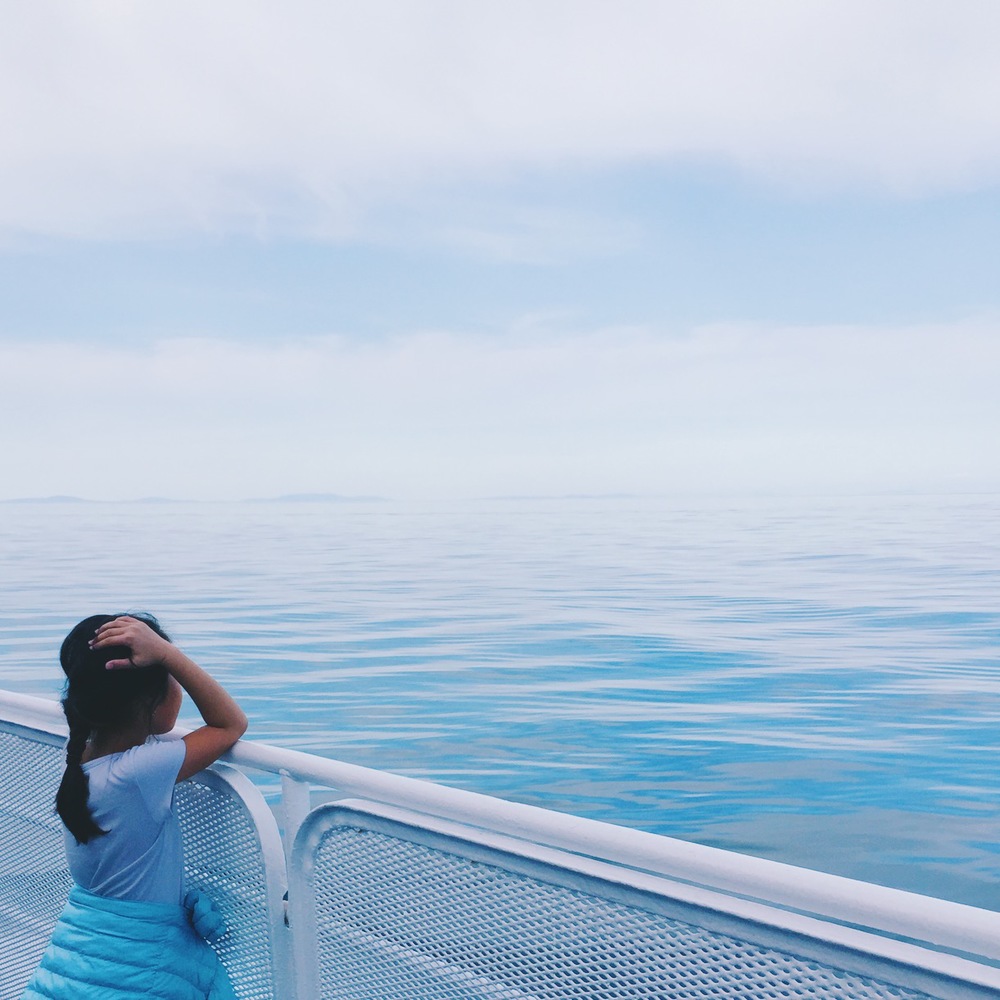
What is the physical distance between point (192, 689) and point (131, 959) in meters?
0.48

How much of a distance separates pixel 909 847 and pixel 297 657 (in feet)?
26.2

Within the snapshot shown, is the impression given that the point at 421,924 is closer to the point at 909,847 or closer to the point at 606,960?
the point at 606,960

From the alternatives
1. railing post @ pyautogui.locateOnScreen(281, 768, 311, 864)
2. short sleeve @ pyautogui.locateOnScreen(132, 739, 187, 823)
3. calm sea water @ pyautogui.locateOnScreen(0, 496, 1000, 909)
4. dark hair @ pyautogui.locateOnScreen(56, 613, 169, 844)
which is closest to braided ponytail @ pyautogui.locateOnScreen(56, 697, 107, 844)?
dark hair @ pyautogui.locateOnScreen(56, 613, 169, 844)

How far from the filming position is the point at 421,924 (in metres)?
1.50

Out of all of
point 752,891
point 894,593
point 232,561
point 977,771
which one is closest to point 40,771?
point 752,891

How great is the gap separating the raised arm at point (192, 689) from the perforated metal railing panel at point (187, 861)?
40 mm

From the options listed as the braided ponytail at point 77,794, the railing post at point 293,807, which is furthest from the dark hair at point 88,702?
the railing post at point 293,807

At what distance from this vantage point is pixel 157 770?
1865 millimetres

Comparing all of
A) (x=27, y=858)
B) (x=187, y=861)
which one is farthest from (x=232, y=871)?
(x=27, y=858)

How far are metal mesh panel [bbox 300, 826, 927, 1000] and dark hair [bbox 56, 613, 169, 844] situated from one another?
533 millimetres

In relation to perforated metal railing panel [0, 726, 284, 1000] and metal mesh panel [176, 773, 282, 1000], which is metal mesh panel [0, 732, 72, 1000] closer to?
perforated metal railing panel [0, 726, 284, 1000]

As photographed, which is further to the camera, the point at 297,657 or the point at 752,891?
the point at 297,657

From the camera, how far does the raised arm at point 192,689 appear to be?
1.88m

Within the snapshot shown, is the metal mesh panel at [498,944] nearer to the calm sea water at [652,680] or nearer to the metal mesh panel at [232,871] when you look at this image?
the metal mesh panel at [232,871]
